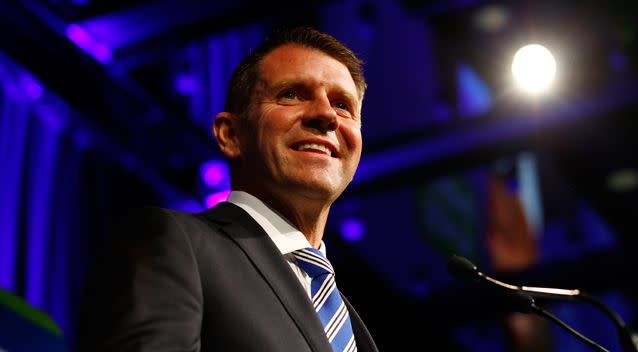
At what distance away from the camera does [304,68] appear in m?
1.94

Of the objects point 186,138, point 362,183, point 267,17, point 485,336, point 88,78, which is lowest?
point 485,336

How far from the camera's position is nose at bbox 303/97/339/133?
1.83 meters

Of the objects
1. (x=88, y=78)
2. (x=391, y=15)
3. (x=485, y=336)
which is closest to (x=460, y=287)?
(x=485, y=336)

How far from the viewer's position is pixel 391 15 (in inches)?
182

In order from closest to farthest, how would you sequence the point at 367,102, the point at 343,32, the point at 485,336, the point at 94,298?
1. the point at 94,298
2. the point at 343,32
3. the point at 367,102
4. the point at 485,336

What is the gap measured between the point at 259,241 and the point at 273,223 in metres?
0.13

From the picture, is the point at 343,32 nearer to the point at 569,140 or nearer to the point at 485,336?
the point at 569,140

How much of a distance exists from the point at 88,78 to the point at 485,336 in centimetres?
339

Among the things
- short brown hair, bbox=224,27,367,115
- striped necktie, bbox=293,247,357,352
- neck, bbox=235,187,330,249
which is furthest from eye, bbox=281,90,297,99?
striped necktie, bbox=293,247,357,352

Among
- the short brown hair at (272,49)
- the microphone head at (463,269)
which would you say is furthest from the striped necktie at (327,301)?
the short brown hair at (272,49)

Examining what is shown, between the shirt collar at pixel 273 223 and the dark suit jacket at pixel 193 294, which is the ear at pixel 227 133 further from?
the dark suit jacket at pixel 193 294

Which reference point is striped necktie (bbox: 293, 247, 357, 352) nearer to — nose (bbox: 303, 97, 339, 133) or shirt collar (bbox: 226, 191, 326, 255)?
shirt collar (bbox: 226, 191, 326, 255)

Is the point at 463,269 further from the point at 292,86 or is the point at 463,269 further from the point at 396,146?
the point at 396,146

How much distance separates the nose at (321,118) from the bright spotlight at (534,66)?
2.39 m
